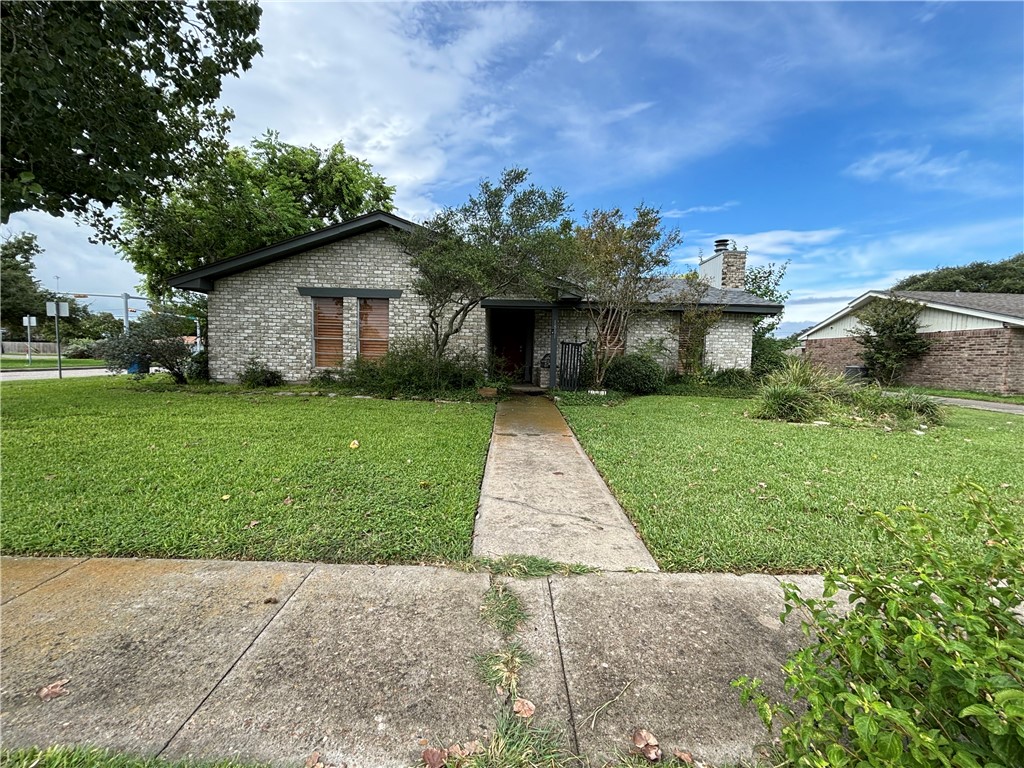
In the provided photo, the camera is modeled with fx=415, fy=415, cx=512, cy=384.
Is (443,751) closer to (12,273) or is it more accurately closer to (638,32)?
(638,32)

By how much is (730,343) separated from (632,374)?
4786mm

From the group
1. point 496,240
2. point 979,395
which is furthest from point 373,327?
point 979,395

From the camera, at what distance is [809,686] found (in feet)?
3.65

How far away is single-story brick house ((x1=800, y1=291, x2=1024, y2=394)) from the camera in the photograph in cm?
1332

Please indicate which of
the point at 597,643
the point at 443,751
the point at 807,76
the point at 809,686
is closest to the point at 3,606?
the point at 443,751

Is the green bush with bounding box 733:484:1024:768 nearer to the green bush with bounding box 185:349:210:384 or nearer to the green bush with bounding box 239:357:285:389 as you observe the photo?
the green bush with bounding box 239:357:285:389

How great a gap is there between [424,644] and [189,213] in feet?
50.5

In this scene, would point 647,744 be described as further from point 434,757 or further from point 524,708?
point 434,757

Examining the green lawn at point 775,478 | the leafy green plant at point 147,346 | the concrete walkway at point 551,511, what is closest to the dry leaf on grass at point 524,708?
the concrete walkway at point 551,511

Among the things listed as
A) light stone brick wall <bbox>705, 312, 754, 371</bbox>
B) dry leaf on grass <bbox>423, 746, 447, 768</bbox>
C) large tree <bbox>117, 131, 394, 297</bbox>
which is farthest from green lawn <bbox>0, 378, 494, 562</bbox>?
light stone brick wall <bbox>705, 312, 754, 371</bbox>

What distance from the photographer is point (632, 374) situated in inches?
435

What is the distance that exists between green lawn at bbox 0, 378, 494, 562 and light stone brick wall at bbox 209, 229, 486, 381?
14.9ft

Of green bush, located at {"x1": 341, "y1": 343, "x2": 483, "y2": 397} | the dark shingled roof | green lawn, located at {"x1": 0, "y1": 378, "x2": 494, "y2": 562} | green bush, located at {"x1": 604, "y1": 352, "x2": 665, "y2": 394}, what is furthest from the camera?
the dark shingled roof

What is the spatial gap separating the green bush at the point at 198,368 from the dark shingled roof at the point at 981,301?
80.1 ft
